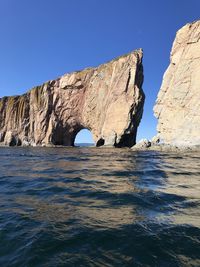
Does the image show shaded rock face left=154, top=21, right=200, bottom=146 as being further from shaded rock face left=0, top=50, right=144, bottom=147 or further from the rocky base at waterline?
shaded rock face left=0, top=50, right=144, bottom=147

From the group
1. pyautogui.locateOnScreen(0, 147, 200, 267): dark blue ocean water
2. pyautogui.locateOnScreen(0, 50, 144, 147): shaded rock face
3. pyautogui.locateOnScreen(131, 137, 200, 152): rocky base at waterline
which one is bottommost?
pyautogui.locateOnScreen(0, 147, 200, 267): dark blue ocean water

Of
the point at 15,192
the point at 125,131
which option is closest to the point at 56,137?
the point at 125,131

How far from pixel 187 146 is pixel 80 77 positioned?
4055 centimetres

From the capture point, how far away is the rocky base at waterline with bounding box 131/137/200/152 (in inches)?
1752

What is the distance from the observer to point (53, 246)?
4820 mm

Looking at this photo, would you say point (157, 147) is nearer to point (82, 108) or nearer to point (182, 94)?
point (182, 94)

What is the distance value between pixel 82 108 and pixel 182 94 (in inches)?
1314

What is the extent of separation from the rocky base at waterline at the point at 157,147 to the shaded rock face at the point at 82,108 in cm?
954

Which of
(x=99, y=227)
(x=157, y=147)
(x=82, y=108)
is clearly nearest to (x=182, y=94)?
(x=157, y=147)

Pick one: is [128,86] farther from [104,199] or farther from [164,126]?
[104,199]

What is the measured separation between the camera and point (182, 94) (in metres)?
51.8

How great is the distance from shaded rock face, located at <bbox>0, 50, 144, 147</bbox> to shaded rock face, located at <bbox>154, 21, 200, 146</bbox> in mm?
8847

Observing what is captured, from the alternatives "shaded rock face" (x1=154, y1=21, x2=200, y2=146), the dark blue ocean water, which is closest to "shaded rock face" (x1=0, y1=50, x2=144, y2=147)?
"shaded rock face" (x1=154, y1=21, x2=200, y2=146)

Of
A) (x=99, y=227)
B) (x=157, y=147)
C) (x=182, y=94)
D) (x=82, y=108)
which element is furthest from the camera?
(x=82, y=108)
